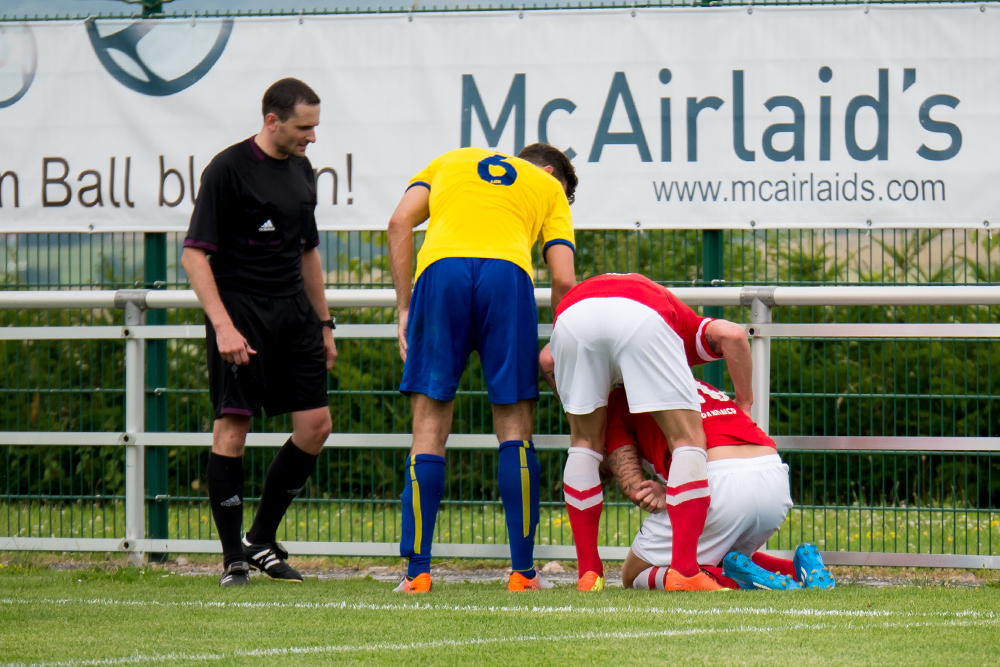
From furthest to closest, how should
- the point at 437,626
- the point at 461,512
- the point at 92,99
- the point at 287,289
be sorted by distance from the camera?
the point at 92,99
the point at 461,512
the point at 287,289
the point at 437,626

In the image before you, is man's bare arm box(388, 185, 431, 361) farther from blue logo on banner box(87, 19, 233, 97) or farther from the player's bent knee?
blue logo on banner box(87, 19, 233, 97)

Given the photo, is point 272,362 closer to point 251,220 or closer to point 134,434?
point 251,220

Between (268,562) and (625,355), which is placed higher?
(625,355)

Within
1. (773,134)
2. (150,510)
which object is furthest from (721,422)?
(150,510)

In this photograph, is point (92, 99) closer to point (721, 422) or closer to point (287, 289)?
point (287, 289)

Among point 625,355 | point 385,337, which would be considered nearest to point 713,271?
point 625,355

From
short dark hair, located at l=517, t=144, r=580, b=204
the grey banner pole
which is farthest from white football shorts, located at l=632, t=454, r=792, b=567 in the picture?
the grey banner pole

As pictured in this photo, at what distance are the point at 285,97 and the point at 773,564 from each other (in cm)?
262

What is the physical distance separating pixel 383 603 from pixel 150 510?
6.71ft

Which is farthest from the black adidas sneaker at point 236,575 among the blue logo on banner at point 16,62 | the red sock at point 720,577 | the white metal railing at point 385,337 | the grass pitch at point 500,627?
the blue logo on banner at point 16,62

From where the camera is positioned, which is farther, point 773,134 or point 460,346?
point 773,134

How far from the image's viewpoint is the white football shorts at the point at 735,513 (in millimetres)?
3895

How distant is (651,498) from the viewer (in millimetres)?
3990

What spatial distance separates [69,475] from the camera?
542cm
